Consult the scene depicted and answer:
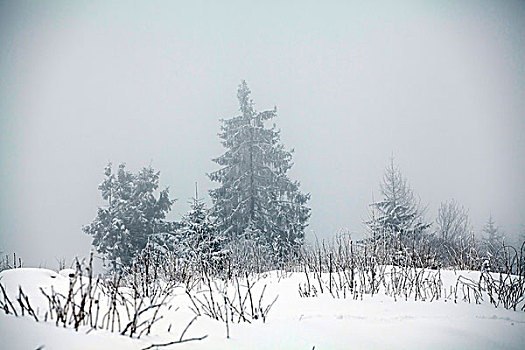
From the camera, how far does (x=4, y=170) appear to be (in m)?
189

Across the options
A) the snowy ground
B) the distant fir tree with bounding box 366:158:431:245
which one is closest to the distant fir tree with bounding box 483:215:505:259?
the distant fir tree with bounding box 366:158:431:245

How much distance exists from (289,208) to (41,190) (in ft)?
460

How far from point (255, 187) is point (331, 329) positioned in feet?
71.6

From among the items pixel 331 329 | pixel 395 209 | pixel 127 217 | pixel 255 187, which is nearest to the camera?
pixel 331 329

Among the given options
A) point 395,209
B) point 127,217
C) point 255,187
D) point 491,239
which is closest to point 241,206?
point 255,187

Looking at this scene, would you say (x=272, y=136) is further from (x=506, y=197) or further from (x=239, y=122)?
(x=506, y=197)

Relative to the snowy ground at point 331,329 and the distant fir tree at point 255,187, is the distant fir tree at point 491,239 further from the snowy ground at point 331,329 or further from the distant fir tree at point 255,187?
the snowy ground at point 331,329

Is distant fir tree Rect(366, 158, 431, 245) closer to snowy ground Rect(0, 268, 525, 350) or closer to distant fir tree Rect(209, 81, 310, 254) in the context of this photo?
distant fir tree Rect(209, 81, 310, 254)

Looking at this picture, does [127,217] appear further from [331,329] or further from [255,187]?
[331,329]

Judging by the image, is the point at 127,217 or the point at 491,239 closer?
the point at 127,217

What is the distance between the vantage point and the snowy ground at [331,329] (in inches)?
103

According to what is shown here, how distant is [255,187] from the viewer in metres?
25.7

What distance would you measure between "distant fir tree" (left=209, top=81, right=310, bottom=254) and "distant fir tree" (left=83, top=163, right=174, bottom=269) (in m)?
3.86

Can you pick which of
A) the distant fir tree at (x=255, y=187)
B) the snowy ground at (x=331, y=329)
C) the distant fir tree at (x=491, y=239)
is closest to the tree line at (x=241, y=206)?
the distant fir tree at (x=255, y=187)
